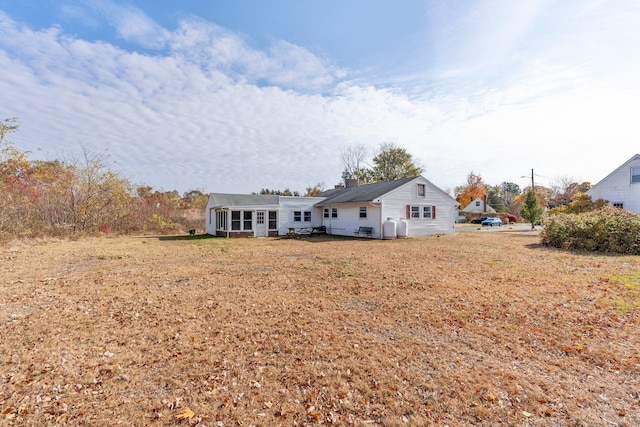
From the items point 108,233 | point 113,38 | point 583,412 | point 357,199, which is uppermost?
point 113,38

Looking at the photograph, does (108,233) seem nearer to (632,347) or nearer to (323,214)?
(323,214)

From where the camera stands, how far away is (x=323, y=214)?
987 inches

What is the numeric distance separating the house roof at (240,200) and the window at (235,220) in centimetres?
65

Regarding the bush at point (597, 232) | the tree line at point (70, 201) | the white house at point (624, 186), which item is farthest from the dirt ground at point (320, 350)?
the white house at point (624, 186)

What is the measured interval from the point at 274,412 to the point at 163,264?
9.06 metres

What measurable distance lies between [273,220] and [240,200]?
2866 millimetres

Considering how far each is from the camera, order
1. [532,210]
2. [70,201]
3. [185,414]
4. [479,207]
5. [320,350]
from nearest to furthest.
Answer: [185,414] → [320,350] → [70,201] → [532,210] → [479,207]

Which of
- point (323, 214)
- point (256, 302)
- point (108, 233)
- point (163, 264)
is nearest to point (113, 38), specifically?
point (163, 264)

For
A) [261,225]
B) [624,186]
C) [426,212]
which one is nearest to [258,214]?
[261,225]

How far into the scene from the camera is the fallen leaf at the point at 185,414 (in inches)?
112

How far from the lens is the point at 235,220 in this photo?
2164 centimetres

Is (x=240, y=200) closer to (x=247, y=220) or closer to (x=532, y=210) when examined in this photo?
(x=247, y=220)

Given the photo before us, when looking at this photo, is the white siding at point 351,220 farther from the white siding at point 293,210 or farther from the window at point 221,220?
the window at point 221,220

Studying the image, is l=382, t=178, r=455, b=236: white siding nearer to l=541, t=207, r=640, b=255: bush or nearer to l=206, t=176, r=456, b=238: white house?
l=206, t=176, r=456, b=238: white house
